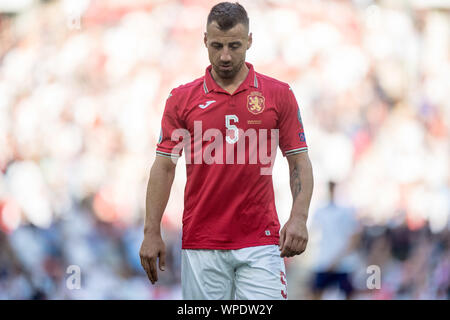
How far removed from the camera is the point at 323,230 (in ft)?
19.6

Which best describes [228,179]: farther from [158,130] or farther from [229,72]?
[158,130]

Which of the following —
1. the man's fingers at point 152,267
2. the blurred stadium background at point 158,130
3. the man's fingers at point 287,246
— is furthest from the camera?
the blurred stadium background at point 158,130

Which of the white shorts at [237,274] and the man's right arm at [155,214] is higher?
the man's right arm at [155,214]

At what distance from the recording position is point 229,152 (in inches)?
119

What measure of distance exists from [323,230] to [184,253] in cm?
304

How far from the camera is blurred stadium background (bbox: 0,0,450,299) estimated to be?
600 centimetres

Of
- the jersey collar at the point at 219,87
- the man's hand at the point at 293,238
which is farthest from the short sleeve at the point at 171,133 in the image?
A: the man's hand at the point at 293,238

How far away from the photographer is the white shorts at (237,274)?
296cm

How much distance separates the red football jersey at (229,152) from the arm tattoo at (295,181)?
84 mm

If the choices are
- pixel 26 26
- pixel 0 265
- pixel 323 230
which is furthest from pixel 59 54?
pixel 323 230

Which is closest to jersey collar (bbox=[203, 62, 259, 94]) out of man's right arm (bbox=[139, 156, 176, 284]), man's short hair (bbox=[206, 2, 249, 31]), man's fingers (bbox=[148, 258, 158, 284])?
man's short hair (bbox=[206, 2, 249, 31])

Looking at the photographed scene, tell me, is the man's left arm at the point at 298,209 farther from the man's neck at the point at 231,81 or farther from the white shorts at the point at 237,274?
the man's neck at the point at 231,81

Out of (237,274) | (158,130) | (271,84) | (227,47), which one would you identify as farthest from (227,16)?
(158,130)

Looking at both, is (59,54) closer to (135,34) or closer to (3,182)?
(135,34)
